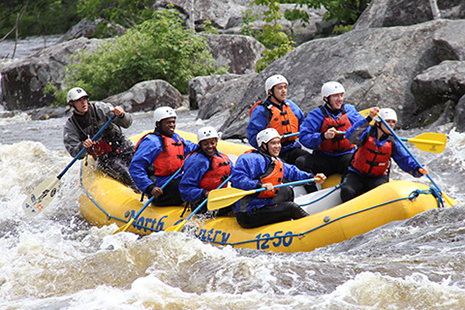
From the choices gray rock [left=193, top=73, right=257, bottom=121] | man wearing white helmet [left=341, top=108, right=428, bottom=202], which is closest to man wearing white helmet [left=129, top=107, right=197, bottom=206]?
man wearing white helmet [left=341, top=108, right=428, bottom=202]

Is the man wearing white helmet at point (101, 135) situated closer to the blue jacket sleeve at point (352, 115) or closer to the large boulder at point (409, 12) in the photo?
the blue jacket sleeve at point (352, 115)

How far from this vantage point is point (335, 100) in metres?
5.38

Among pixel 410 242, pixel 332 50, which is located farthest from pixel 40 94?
pixel 410 242

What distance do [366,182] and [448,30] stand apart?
511cm

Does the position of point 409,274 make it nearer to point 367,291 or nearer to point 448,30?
point 367,291

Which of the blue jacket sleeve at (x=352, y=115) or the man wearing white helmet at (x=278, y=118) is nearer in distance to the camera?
the blue jacket sleeve at (x=352, y=115)

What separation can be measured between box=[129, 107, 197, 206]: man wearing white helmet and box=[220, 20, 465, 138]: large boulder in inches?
145

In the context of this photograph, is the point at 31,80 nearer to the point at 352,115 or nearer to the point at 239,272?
the point at 352,115

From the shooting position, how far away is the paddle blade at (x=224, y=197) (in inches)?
176

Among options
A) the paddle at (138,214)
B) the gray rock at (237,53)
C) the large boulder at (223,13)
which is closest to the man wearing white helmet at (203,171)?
the paddle at (138,214)

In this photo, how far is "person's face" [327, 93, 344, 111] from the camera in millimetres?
5348

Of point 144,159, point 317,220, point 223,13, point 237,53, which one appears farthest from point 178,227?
point 223,13

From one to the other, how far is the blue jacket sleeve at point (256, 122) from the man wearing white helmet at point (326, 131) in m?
0.55

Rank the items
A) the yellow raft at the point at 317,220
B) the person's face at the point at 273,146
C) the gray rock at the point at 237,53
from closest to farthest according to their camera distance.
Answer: the yellow raft at the point at 317,220, the person's face at the point at 273,146, the gray rock at the point at 237,53
